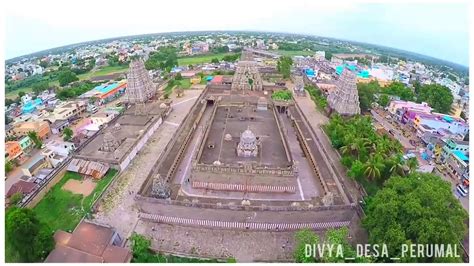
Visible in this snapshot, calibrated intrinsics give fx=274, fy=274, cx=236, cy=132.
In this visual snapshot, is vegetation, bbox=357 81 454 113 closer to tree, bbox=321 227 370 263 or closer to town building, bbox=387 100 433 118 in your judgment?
town building, bbox=387 100 433 118


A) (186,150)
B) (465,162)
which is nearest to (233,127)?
(186,150)

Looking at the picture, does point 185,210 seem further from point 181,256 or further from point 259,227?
point 259,227

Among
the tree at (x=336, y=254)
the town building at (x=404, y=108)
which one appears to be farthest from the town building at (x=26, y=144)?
the town building at (x=404, y=108)

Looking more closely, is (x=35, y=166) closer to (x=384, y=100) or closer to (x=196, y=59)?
(x=384, y=100)

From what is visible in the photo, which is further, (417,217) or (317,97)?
(317,97)

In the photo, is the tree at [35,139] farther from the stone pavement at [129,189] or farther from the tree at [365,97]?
the tree at [365,97]

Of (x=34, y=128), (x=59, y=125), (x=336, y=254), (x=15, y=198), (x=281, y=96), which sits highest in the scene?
(x=281, y=96)

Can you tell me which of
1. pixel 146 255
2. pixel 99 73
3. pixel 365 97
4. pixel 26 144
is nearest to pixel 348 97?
pixel 365 97
